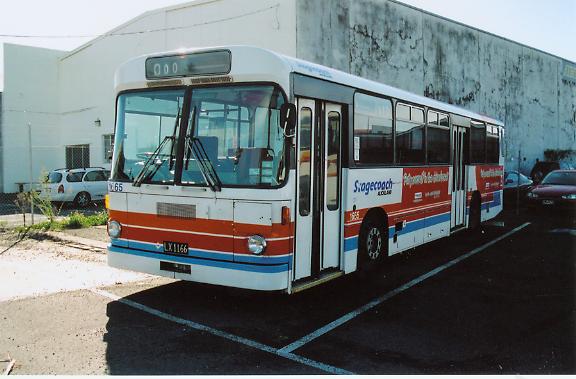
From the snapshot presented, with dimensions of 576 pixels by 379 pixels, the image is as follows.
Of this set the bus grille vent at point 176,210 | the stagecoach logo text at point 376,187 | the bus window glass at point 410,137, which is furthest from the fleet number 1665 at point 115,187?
the bus window glass at point 410,137

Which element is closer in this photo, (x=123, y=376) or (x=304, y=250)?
(x=123, y=376)

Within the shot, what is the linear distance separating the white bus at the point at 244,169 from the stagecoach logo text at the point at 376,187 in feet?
0.10

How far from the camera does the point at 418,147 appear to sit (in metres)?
10.3

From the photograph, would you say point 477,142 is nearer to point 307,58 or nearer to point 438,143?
point 438,143

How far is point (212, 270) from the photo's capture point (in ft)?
21.5

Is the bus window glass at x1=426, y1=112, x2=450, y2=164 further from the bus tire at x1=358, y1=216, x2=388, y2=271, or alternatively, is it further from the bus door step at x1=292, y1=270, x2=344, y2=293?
the bus door step at x1=292, y1=270, x2=344, y2=293

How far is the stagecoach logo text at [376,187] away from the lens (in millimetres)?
8114

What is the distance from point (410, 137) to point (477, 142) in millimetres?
4963

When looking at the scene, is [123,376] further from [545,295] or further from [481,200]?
[481,200]

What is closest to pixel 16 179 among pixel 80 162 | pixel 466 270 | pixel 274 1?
pixel 80 162

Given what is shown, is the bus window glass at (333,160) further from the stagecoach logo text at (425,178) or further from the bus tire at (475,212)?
the bus tire at (475,212)

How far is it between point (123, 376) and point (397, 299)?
163 inches

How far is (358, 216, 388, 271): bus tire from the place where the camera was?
838 cm

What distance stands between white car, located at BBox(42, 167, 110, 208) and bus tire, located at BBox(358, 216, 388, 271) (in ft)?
53.6
